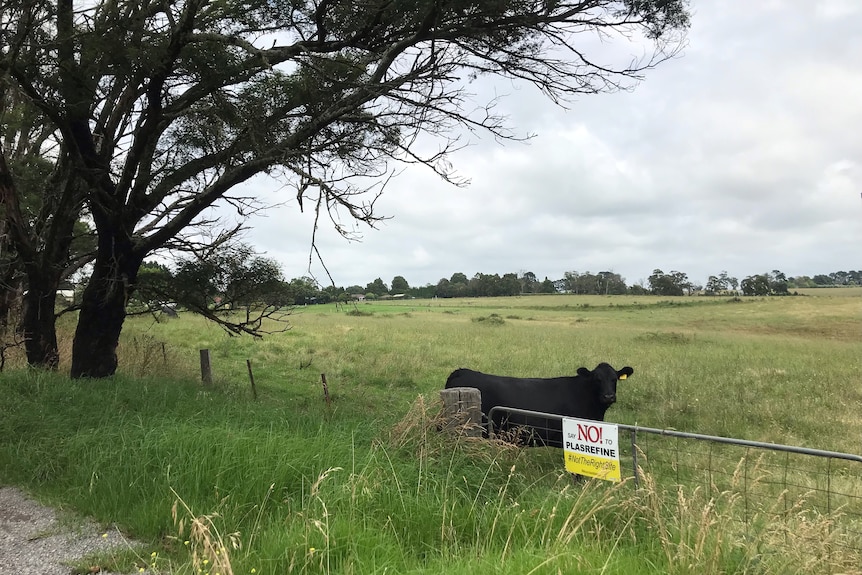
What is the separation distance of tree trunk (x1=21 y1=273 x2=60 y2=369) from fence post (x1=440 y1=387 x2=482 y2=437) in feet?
23.2

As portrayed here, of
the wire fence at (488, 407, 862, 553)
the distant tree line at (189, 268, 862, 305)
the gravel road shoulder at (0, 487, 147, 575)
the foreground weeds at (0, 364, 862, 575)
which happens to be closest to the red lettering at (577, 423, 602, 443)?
the foreground weeds at (0, 364, 862, 575)

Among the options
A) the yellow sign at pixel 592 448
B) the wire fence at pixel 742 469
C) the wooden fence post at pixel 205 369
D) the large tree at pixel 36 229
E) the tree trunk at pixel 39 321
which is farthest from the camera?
the wooden fence post at pixel 205 369

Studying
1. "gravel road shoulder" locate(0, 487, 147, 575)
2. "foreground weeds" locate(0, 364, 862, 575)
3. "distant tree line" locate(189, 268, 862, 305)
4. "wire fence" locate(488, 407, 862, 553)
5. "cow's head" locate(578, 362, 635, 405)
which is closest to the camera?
"foreground weeds" locate(0, 364, 862, 575)

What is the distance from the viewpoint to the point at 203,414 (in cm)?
617

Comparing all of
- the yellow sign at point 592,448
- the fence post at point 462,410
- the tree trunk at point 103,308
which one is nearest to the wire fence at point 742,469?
the fence post at point 462,410

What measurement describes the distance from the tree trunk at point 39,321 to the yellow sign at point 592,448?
8.36m

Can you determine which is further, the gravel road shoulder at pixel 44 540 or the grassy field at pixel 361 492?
the gravel road shoulder at pixel 44 540

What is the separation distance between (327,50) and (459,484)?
5.94m

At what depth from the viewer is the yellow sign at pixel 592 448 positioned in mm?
4023

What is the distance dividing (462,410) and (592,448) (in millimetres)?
1434

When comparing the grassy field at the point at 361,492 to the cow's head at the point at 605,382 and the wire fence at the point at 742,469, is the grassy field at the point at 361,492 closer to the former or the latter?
the wire fence at the point at 742,469

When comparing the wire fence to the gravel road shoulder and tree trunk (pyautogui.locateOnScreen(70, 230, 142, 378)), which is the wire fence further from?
tree trunk (pyautogui.locateOnScreen(70, 230, 142, 378))

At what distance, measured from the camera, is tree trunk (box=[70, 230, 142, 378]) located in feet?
27.5

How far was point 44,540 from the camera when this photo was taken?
375 cm
